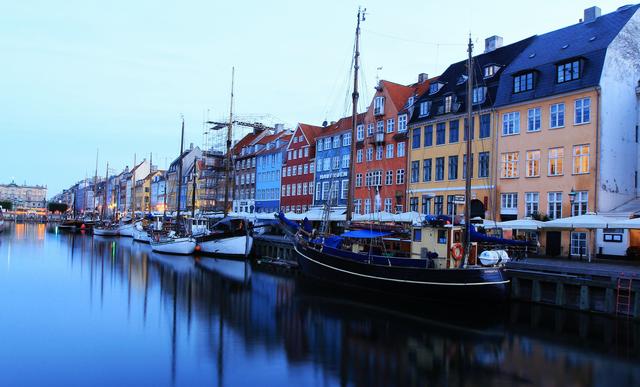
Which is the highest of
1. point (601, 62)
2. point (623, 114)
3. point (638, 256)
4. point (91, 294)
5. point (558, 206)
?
point (601, 62)

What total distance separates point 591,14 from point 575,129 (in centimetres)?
1007

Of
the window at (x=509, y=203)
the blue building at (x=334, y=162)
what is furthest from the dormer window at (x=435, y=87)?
the window at (x=509, y=203)

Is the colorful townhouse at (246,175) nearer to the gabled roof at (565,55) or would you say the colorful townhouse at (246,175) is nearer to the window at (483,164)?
the window at (483,164)

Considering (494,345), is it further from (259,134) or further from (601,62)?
(259,134)

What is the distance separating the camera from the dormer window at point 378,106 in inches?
2082

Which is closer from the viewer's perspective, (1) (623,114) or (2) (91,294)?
(2) (91,294)

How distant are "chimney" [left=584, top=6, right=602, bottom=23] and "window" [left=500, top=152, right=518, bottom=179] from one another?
35.8 feet

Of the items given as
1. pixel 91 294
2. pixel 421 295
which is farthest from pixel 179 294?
pixel 421 295

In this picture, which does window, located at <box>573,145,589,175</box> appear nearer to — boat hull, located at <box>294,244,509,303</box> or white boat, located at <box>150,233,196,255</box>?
boat hull, located at <box>294,244,509,303</box>

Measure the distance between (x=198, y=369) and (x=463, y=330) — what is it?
1027 centimetres

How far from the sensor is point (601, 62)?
33.8 m

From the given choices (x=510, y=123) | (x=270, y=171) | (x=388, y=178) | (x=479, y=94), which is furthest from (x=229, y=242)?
(x=270, y=171)

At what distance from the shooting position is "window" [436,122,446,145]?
44.6 metres

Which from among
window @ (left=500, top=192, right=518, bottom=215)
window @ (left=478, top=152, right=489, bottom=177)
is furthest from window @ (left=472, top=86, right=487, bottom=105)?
window @ (left=500, top=192, right=518, bottom=215)
